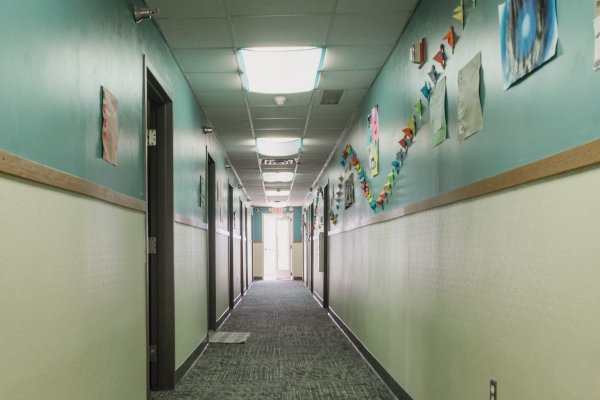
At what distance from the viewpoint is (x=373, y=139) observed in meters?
4.49

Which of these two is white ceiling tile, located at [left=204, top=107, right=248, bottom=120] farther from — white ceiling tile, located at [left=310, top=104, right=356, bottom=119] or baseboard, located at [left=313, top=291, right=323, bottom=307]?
baseboard, located at [left=313, top=291, right=323, bottom=307]

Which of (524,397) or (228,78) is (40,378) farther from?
(228,78)

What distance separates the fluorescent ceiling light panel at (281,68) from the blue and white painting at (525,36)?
218 centimetres

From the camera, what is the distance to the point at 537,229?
164 centimetres

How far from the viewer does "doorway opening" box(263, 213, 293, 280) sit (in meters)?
17.9

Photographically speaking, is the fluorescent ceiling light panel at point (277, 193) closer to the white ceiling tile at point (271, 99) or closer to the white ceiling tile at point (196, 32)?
the white ceiling tile at point (271, 99)

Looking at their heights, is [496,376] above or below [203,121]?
below

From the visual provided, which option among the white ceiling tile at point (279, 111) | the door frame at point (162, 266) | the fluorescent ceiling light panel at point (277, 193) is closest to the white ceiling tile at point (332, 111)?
the white ceiling tile at point (279, 111)

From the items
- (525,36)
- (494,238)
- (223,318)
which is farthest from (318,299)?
(525,36)

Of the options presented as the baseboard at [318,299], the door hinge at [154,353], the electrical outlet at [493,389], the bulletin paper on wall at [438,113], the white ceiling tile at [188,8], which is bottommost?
the baseboard at [318,299]

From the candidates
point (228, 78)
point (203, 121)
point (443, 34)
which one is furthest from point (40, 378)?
point (203, 121)

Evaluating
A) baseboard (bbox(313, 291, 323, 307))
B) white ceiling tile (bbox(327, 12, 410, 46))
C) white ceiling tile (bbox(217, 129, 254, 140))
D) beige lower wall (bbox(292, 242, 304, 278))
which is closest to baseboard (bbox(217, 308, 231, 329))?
baseboard (bbox(313, 291, 323, 307))

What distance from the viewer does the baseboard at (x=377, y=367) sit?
341 cm

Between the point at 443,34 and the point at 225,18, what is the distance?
1420mm
